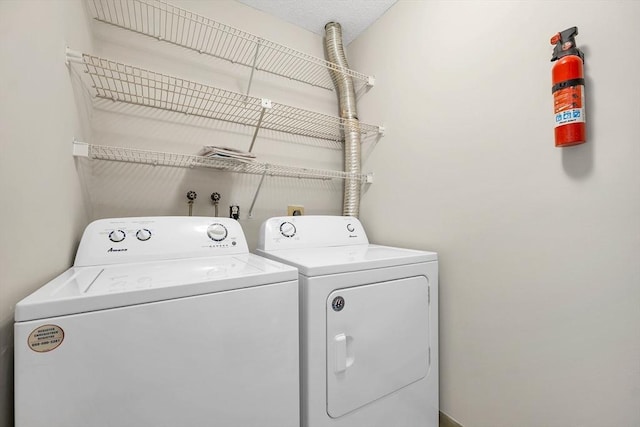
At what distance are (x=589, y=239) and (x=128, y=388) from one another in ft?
5.05

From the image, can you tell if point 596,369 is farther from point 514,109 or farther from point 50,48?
point 50,48

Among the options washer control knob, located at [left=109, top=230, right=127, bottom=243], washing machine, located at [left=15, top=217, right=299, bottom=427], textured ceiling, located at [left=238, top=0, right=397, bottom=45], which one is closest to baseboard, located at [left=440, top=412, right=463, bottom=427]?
washing machine, located at [left=15, top=217, right=299, bottom=427]

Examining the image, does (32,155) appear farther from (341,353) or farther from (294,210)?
(294,210)

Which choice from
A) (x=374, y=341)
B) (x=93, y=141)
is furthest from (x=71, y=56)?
(x=374, y=341)

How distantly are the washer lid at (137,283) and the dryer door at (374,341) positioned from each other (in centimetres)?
31

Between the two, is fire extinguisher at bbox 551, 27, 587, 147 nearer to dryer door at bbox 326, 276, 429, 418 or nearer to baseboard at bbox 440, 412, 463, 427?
dryer door at bbox 326, 276, 429, 418

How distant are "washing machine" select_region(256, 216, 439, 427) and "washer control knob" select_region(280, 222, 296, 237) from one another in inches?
1.3

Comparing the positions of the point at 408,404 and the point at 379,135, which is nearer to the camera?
the point at 408,404

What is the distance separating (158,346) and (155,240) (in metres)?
0.60

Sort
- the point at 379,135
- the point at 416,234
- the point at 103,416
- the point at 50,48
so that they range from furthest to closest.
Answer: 1. the point at 379,135
2. the point at 416,234
3. the point at 50,48
4. the point at 103,416

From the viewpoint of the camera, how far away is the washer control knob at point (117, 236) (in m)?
1.13

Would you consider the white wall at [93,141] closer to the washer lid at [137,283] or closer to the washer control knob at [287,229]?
the washer lid at [137,283]

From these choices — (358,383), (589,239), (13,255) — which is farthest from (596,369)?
(13,255)

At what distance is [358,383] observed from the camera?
3.63ft
